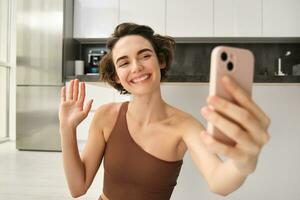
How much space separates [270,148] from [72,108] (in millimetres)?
843

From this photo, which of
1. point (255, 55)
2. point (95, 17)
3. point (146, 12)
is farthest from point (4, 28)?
A: point (255, 55)

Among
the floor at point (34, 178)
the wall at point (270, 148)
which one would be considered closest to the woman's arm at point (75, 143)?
the wall at point (270, 148)

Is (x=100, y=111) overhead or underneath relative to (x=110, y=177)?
overhead

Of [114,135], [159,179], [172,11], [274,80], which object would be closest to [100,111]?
[114,135]

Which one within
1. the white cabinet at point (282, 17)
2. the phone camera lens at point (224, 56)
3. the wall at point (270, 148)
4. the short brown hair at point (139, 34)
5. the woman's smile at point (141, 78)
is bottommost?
the wall at point (270, 148)

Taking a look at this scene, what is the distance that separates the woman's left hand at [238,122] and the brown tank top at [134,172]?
1.14 ft

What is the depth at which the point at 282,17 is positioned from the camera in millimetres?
2984

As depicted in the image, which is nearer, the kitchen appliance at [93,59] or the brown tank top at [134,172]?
the brown tank top at [134,172]

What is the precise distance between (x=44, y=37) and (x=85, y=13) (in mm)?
559

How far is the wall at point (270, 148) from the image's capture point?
1.11 m

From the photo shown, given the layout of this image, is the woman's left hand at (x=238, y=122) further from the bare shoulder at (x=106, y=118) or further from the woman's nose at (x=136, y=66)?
the bare shoulder at (x=106, y=118)

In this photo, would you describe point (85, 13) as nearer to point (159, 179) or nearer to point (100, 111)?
point (100, 111)

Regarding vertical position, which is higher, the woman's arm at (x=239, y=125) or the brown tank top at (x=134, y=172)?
the woman's arm at (x=239, y=125)

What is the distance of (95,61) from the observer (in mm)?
3441
